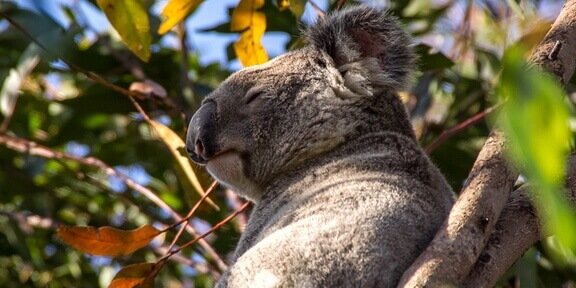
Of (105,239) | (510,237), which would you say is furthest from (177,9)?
(510,237)

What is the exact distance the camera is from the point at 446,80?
4.48m

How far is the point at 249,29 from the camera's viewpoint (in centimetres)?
311

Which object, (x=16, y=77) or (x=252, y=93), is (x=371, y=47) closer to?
(x=252, y=93)

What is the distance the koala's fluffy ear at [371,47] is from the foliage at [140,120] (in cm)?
18

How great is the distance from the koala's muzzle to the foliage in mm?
403

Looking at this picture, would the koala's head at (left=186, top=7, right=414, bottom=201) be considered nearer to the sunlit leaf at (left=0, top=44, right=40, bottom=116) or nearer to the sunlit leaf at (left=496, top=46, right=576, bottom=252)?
the sunlit leaf at (left=0, top=44, right=40, bottom=116)

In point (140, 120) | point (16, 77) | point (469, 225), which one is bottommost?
point (140, 120)

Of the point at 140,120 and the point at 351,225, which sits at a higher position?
the point at 351,225

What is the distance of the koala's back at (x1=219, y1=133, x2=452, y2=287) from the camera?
181 centimetres

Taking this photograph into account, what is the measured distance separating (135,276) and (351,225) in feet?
2.84

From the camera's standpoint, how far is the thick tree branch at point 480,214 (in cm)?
161

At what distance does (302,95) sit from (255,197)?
1.13 feet

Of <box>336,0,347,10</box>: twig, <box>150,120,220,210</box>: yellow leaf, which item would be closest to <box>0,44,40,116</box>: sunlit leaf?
<box>150,120,220,210</box>: yellow leaf

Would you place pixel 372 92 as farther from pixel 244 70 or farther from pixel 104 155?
pixel 104 155
